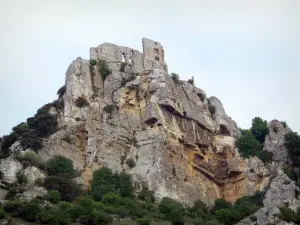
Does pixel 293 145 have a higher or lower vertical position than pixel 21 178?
higher

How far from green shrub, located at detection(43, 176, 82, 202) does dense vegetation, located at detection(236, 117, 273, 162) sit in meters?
21.6

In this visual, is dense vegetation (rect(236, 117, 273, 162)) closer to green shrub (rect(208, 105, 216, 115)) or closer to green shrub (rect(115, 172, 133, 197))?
green shrub (rect(208, 105, 216, 115))

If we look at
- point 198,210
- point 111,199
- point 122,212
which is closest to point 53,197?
point 111,199

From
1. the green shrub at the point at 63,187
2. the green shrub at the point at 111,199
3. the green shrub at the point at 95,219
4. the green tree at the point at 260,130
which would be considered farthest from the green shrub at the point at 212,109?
the green shrub at the point at 95,219

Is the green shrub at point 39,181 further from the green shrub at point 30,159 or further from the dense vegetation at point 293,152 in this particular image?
the dense vegetation at point 293,152

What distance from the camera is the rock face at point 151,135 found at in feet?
241

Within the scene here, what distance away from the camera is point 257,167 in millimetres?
76250

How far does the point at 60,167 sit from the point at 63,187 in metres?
5.05

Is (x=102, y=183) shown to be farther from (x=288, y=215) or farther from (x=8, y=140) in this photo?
(x=288, y=215)

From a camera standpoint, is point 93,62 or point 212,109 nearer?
point 93,62

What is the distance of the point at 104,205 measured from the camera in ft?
207

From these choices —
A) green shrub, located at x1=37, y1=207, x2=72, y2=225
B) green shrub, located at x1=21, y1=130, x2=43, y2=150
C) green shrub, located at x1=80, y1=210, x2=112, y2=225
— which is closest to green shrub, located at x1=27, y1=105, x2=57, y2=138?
green shrub, located at x1=21, y1=130, x2=43, y2=150

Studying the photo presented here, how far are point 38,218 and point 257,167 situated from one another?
29322 mm

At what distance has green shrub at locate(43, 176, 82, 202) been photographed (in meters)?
65.1
